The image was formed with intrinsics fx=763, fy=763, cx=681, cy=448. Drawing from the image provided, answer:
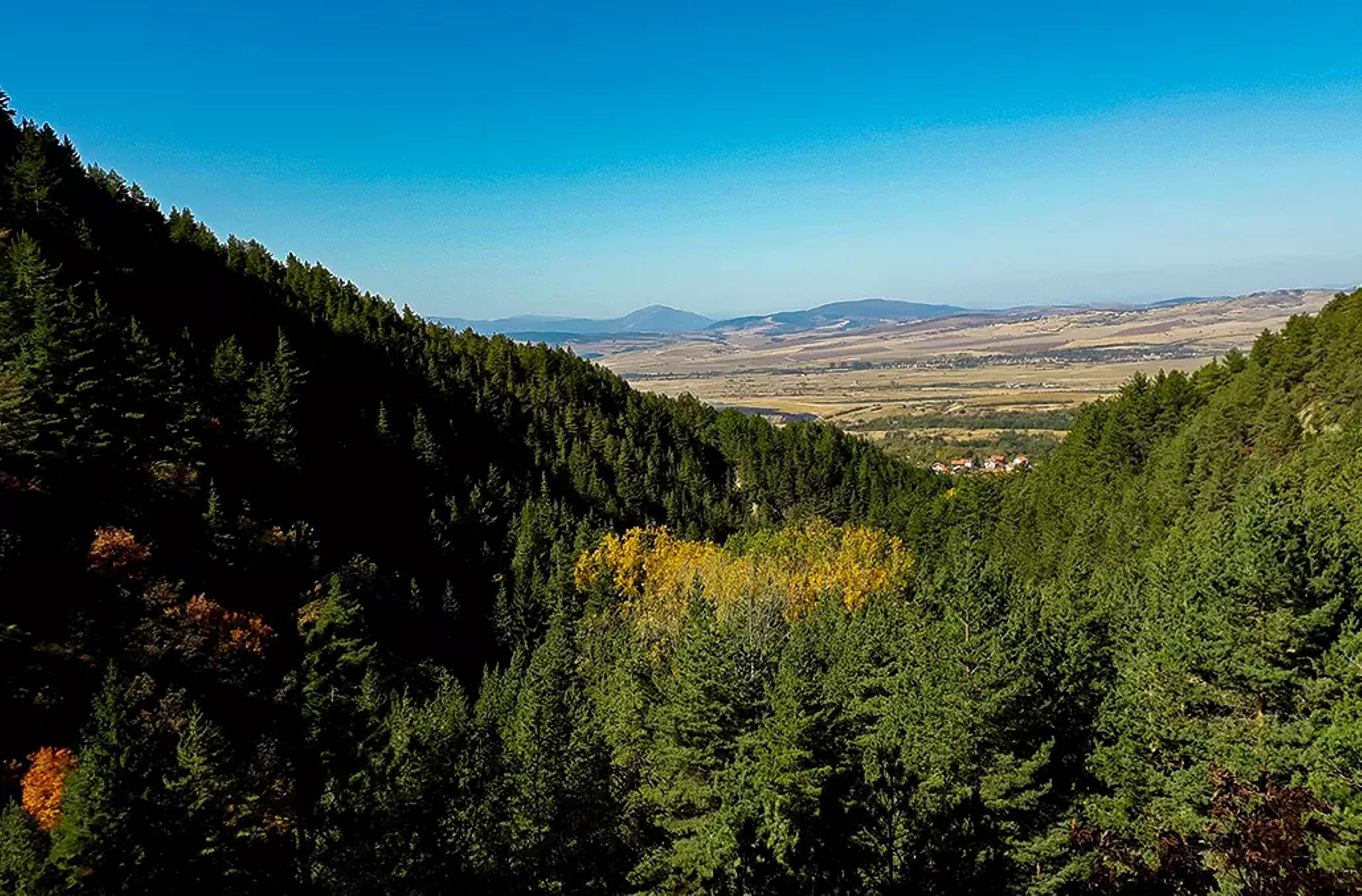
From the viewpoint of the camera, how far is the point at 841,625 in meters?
44.5

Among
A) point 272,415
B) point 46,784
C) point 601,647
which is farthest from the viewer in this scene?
point 272,415

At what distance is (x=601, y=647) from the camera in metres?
57.4

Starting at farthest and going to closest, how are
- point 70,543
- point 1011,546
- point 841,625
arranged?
point 1011,546, point 841,625, point 70,543

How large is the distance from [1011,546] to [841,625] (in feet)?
128

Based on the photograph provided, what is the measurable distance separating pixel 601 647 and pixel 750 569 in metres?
12.7

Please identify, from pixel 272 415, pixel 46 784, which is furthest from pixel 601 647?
pixel 272 415

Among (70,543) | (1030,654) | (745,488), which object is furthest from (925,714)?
(745,488)

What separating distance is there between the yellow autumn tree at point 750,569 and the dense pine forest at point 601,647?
0.53m

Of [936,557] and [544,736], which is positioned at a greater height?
[544,736]

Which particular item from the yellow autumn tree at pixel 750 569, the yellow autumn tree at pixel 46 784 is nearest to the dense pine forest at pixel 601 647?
the yellow autumn tree at pixel 46 784

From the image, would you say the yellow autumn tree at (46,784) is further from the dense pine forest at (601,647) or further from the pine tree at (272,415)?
the pine tree at (272,415)

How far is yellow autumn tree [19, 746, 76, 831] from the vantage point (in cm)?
2823

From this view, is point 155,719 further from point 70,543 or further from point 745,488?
point 745,488

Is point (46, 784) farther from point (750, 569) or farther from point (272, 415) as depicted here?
point (272, 415)
